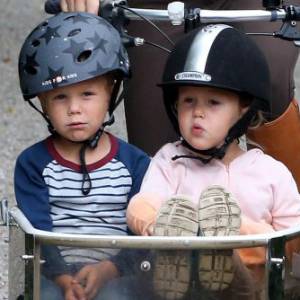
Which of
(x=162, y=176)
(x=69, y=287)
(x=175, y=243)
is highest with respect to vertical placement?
(x=162, y=176)

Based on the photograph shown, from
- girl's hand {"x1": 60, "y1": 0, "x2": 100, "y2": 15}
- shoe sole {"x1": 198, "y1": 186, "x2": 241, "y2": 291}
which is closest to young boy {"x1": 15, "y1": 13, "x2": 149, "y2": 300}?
girl's hand {"x1": 60, "y1": 0, "x2": 100, "y2": 15}

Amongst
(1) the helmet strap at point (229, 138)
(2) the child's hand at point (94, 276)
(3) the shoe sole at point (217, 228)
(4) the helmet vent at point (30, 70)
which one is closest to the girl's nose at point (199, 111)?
(1) the helmet strap at point (229, 138)

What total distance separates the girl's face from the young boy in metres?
0.34

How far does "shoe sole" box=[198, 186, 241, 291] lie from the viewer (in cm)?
341

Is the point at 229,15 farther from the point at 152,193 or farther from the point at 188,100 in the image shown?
the point at 152,193

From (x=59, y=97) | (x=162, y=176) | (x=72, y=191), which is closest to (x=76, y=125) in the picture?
(x=59, y=97)

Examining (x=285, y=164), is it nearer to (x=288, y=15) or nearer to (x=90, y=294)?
(x=288, y=15)

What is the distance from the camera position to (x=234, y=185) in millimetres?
3959

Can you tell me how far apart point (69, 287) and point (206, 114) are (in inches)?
32.6

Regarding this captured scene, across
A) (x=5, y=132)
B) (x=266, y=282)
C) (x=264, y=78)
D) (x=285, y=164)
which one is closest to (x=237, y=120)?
(x=264, y=78)

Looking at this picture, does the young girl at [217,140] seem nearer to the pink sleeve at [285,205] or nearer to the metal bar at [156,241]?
the pink sleeve at [285,205]

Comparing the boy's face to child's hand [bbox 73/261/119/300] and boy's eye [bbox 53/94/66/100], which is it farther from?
child's hand [bbox 73/261/119/300]

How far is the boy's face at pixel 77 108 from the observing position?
4.15 m

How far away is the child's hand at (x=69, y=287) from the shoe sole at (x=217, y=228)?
13.8 inches
